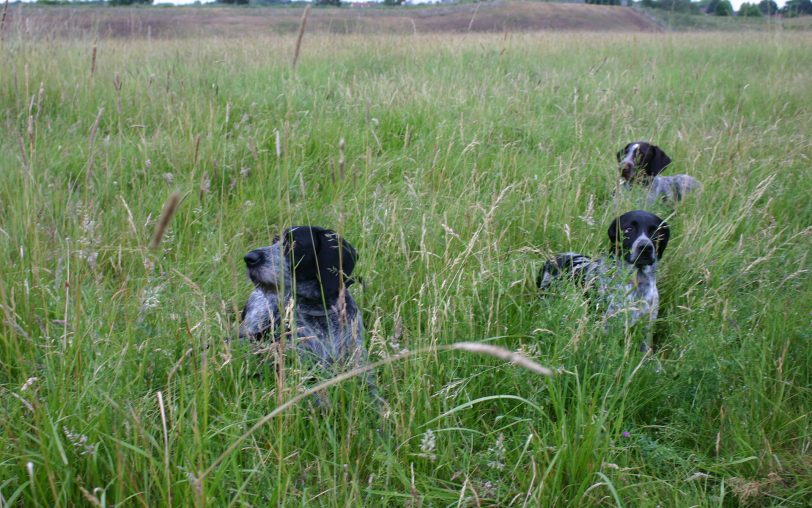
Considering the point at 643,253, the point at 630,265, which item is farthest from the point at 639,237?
the point at 630,265

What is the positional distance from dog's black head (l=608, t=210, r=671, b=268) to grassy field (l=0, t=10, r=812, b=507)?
0.12 m

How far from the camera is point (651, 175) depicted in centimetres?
496

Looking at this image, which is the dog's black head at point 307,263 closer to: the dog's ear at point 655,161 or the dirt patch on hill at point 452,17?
the dog's ear at point 655,161

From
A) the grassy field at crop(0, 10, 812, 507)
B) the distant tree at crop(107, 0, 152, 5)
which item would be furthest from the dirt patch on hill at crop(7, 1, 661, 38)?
the grassy field at crop(0, 10, 812, 507)

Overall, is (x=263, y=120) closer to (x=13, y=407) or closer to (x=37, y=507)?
(x=13, y=407)

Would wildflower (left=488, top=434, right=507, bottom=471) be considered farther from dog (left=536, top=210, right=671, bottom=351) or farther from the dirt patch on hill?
the dirt patch on hill

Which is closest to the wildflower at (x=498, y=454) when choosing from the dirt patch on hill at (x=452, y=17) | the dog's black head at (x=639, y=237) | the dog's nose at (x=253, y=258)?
the dog's nose at (x=253, y=258)

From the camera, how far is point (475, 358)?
256cm

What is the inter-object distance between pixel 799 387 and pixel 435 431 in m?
1.43

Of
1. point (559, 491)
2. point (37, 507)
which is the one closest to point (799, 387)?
point (559, 491)

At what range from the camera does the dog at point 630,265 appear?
299 centimetres

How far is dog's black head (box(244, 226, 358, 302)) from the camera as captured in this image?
112 inches

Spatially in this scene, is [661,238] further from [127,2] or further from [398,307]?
[127,2]

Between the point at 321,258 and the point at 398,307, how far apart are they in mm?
410
